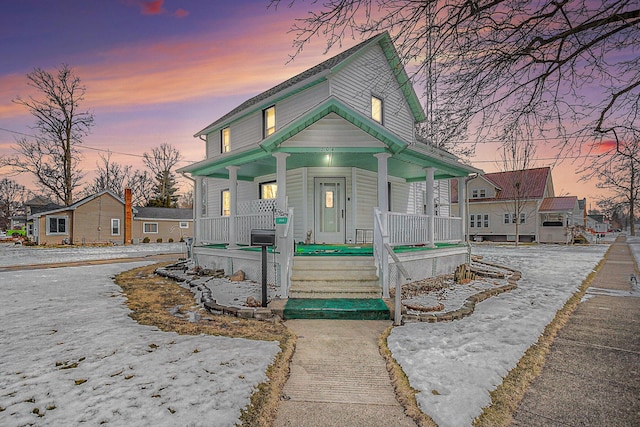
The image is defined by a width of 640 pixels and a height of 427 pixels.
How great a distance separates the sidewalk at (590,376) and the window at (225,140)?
1410cm

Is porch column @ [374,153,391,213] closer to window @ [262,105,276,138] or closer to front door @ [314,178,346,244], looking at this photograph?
front door @ [314,178,346,244]

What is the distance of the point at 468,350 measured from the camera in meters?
4.18

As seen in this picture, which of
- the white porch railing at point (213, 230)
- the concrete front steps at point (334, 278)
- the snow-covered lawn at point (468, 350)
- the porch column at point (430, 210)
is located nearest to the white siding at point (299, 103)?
the white porch railing at point (213, 230)

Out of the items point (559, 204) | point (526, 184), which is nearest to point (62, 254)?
point (526, 184)

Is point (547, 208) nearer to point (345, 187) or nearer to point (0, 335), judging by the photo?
point (345, 187)

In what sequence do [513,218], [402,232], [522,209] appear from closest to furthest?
[402,232] < [522,209] < [513,218]

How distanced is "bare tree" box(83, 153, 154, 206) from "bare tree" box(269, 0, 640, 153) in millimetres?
44833

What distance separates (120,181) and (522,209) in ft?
160

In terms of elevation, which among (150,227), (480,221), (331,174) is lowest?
(150,227)

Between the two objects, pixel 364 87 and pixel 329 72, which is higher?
pixel 364 87

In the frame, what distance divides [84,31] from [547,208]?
3470 cm

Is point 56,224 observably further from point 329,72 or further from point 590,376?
point 590,376

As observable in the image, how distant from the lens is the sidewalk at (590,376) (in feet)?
9.32

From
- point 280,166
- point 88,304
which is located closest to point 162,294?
point 88,304
